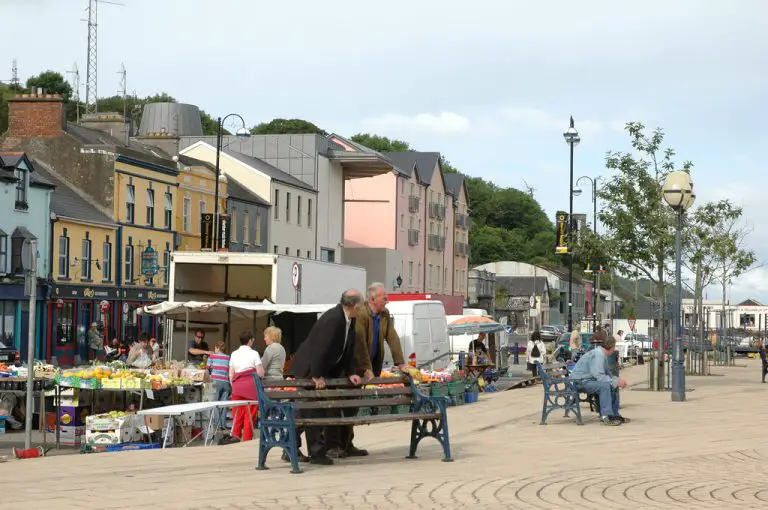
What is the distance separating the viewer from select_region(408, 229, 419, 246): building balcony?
87.2m

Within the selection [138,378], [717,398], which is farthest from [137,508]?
[717,398]

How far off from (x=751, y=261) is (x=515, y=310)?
82.0 m

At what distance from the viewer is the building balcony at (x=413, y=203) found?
286 ft

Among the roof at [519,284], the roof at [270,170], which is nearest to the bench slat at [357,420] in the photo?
the roof at [270,170]

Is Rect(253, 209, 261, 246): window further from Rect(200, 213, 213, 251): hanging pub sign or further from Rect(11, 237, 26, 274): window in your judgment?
Rect(11, 237, 26, 274): window

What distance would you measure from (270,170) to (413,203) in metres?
18.9

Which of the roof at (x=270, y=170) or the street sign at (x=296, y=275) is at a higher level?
the roof at (x=270, y=170)

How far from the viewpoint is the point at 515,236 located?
147250 millimetres

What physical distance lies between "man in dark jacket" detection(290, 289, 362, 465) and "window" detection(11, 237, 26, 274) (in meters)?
36.6

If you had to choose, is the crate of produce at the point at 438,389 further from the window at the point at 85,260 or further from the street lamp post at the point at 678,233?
the window at the point at 85,260

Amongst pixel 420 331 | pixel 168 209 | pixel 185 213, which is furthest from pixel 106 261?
pixel 420 331

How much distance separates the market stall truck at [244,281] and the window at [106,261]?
21.6 m

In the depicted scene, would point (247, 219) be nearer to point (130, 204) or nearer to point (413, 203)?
point (130, 204)

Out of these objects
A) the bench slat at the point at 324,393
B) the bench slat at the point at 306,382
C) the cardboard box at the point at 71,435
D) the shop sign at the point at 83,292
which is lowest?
the cardboard box at the point at 71,435
